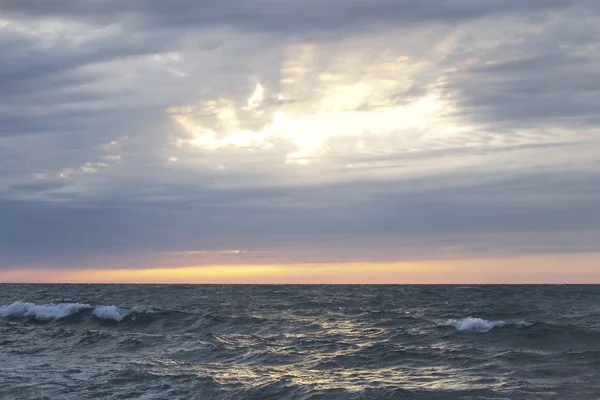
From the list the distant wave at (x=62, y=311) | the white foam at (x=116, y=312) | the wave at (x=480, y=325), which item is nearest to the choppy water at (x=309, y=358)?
the wave at (x=480, y=325)

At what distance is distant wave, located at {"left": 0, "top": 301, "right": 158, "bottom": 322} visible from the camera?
43.5m

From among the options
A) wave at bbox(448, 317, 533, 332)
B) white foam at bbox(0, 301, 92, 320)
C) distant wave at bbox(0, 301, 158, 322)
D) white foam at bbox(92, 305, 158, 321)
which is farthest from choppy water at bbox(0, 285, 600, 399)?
white foam at bbox(0, 301, 92, 320)

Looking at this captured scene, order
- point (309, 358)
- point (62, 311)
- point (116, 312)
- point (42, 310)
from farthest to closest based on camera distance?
1. point (42, 310)
2. point (62, 311)
3. point (116, 312)
4. point (309, 358)

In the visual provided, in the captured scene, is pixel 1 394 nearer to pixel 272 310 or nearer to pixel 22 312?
pixel 272 310

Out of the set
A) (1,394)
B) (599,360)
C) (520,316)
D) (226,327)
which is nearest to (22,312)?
(226,327)

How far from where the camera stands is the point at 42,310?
158 feet

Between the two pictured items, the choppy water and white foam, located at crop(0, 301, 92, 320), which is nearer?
the choppy water

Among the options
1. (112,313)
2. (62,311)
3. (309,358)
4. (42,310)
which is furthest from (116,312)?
(309,358)

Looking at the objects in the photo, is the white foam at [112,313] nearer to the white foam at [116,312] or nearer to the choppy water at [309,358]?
the white foam at [116,312]

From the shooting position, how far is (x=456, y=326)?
32.0 meters

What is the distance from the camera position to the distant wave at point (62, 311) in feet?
143

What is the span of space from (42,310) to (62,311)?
223cm

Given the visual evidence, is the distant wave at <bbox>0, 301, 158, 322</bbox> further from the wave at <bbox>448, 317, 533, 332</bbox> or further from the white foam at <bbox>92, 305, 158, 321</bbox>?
the wave at <bbox>448, 317, 533, 332</bbox>

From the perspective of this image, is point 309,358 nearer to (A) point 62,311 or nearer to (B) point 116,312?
(B) point 116,312
